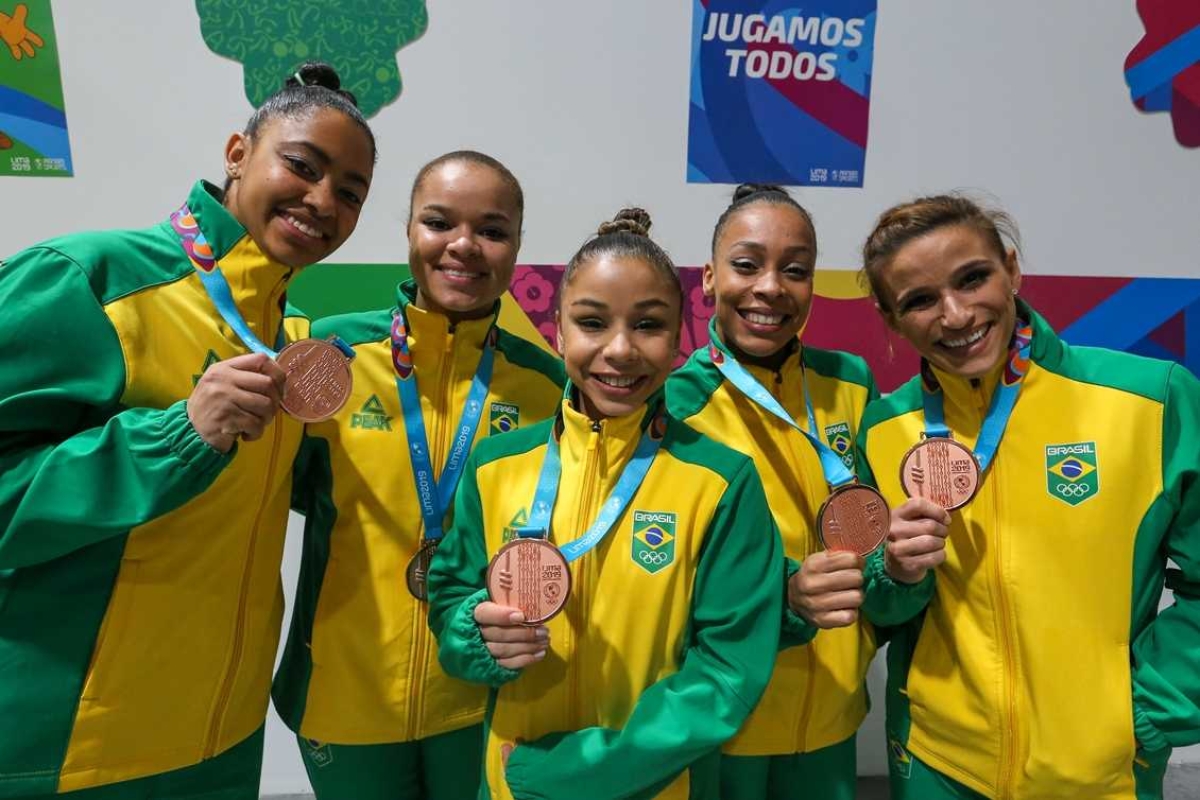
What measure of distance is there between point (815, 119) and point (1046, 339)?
161 cm

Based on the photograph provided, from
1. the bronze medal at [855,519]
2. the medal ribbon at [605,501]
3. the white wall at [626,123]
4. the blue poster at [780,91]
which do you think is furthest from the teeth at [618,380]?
the blue poster at [780,91]

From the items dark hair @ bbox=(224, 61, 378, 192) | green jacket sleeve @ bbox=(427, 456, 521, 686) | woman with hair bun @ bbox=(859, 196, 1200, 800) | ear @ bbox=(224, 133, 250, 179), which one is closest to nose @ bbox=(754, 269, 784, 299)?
woman with hair bun @ bbox=(859, 196, 1200, 800)

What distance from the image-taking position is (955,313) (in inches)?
62.1

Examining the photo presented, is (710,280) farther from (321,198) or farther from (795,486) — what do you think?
(321,198)

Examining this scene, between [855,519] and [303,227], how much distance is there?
1.32 meters

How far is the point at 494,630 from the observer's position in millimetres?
1331

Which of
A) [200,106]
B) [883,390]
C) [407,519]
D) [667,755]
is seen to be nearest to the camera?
[667,755]

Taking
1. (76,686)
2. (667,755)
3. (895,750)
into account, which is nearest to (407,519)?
(76,686)

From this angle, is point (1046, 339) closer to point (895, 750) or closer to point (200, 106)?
point (895, 750)

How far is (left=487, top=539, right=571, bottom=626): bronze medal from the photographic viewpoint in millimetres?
1312

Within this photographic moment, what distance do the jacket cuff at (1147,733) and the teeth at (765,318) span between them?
1.14m

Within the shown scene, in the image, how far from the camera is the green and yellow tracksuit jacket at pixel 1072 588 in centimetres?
150

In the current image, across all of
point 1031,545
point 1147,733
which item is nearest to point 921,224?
point 1031,545

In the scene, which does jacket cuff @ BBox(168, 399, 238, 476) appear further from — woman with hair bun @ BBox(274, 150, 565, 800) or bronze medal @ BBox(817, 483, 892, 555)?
bronze medal @ BBox(817, 483, 892, 555)
